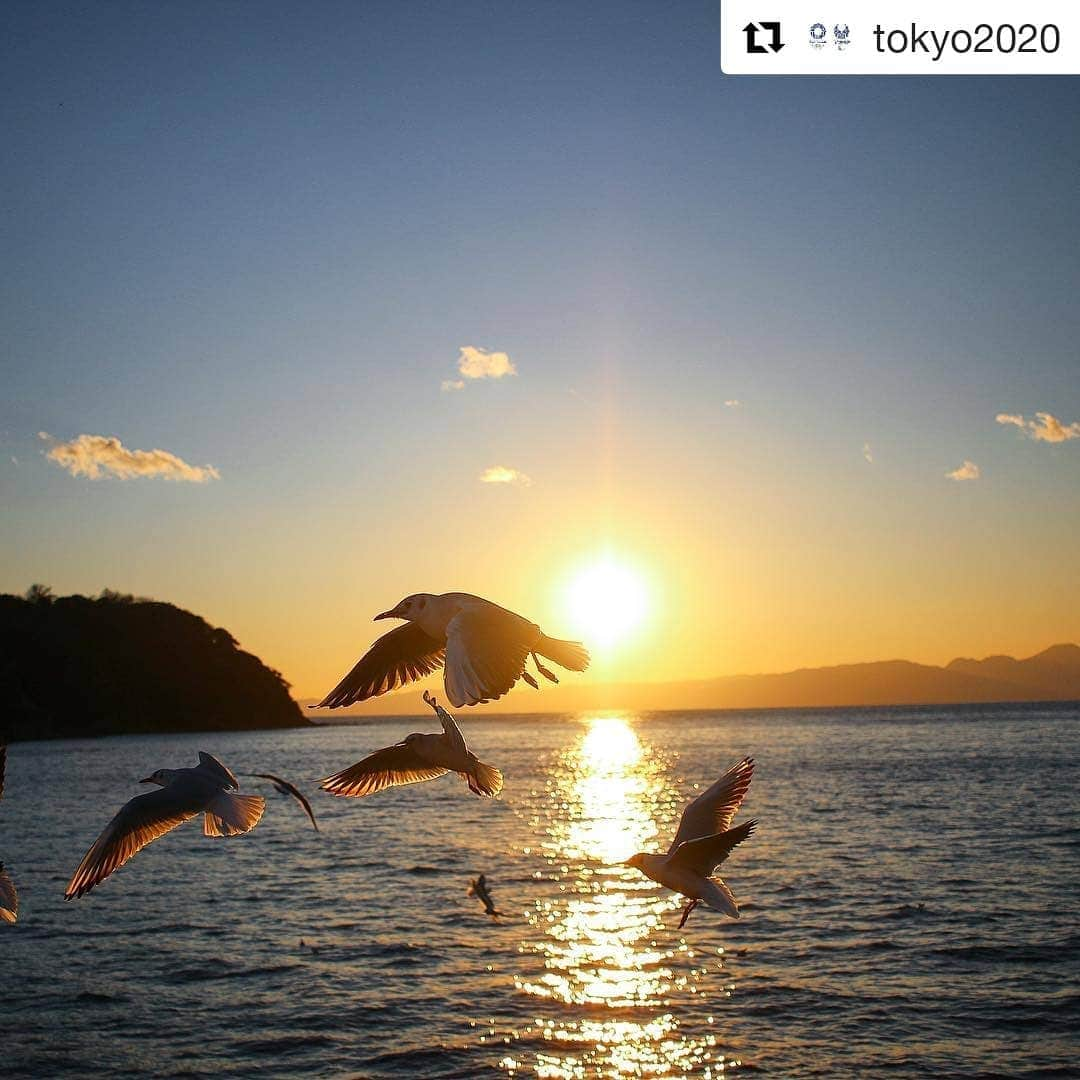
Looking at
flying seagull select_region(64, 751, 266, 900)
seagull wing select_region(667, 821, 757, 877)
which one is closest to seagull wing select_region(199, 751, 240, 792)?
flying seagull select_region(64, 751, 266, 900)

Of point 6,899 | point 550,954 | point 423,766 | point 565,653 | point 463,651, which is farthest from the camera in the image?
point 550,954

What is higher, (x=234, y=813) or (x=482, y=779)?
(x=482, y=779)

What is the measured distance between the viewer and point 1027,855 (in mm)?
40375

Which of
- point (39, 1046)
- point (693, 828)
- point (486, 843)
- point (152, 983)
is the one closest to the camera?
point (693, 828)

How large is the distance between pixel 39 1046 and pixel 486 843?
30.6 meters

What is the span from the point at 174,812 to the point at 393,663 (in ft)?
4.98

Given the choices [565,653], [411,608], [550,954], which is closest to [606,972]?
[550,954]

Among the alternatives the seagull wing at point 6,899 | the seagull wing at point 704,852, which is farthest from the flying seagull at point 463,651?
the seagull wing at point 6,899

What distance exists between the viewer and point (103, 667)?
16538 cm

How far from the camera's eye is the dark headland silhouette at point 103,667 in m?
152

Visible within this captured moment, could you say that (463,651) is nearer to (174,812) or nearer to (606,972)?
(174,812)

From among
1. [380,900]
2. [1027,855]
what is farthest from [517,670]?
[1027,855]

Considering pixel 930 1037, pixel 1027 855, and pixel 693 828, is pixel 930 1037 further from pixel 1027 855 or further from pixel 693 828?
pixel 1027 855

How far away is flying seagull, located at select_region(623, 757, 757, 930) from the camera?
5668mm
